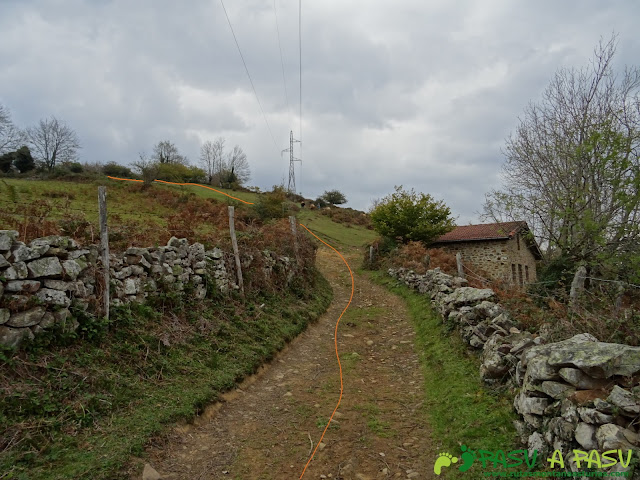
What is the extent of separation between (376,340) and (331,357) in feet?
6.14

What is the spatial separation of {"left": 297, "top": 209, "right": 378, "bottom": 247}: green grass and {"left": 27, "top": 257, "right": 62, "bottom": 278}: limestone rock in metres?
25.5

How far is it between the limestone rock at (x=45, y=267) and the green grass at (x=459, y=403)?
18.5 ft

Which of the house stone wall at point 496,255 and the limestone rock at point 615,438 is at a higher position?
the house stone wall at point 496,255

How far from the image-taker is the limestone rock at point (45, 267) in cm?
485

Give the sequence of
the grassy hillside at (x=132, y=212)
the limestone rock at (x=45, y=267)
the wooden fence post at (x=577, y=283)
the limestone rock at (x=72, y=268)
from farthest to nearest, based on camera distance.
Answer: the wooden fence post at (x=577, y=283)
the grassy hillside at (x=132, y=212)
the limestone rock at (x=72, y=268)
the limestone rock at (x=45, y=267)

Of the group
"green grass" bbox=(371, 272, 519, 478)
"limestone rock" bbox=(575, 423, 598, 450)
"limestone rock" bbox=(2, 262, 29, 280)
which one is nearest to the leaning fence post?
"limestone rock" bbox=(2, 262, 29, 280)

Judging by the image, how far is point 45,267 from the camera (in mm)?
4973

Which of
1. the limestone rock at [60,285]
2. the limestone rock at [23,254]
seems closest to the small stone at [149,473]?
the limestone rock at [60,285]

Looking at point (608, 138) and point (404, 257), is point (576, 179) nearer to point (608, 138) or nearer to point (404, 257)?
point (608, 138)

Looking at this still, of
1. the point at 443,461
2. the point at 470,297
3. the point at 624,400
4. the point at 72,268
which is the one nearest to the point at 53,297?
the point at 72,268

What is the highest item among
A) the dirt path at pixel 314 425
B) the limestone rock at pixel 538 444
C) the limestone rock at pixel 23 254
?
the limestone rock at pixel 23 254

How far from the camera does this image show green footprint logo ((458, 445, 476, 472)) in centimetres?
416

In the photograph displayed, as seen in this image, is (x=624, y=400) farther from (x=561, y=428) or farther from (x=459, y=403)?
(x=459, y=403)

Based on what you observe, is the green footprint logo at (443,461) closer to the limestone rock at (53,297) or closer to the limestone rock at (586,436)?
the limestone rock at (586,436)
